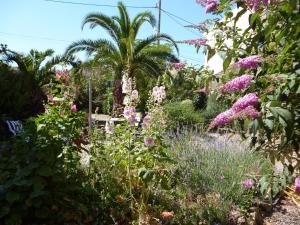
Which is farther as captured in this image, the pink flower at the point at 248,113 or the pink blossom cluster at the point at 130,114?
the pink blossom cluster at the point at 130,114

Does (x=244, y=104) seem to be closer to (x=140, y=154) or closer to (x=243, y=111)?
(x=243, y=111)

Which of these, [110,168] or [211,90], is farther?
[110,168]

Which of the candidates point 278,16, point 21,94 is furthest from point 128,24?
point 278,16

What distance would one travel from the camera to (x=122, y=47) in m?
16.6

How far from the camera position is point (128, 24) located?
16953mm

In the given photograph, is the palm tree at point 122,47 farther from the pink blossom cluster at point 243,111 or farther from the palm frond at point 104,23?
the pink blossom cluster at point 243,111

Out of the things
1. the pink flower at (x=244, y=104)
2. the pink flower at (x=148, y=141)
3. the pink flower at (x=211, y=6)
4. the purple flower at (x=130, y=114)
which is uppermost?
the pink flower at (x=211, y=6)

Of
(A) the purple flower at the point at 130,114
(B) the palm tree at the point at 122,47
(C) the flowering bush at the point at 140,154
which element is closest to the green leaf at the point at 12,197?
(C) the flowering bush at the point at 140,154

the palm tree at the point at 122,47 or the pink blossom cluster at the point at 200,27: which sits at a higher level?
the palm tree at the point at 122,47

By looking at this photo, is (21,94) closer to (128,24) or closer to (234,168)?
(234,168)

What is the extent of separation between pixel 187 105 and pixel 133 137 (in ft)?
38.7

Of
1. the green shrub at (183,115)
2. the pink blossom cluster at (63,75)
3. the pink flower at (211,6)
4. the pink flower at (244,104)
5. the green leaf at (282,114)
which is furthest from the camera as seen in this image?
the green shrub at (183,115)

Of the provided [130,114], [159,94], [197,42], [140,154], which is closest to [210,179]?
[140,154]

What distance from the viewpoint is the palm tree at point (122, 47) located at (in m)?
16.6
